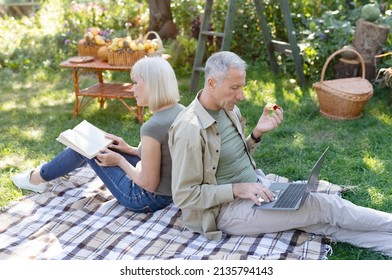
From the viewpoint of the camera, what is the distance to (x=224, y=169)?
11.5 feet

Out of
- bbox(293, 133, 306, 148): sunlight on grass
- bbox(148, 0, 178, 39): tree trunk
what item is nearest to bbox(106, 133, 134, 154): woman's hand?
bbox(293, 133, 306, 148): sunlight on grass

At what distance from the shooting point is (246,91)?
705cm

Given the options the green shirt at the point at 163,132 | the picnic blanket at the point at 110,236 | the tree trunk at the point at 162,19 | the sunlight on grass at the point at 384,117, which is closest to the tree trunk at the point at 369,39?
the sunlight on grass at the point at 384,117

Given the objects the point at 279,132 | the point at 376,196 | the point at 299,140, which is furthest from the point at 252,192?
the point at 279,132

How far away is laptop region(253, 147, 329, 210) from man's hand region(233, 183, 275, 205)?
0.04 metres

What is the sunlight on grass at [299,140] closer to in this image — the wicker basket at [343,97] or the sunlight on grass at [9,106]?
the wicker basket at [343,97]

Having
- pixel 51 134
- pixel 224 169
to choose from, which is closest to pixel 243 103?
pixel 51 134

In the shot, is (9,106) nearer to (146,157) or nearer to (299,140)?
(299,140)

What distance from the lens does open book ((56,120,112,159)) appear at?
3.90 meters

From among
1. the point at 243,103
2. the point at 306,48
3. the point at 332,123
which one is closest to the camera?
the point at 332,123

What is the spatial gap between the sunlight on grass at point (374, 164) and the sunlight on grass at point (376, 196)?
405mm

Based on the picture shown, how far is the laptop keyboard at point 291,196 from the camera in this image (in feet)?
10.9
